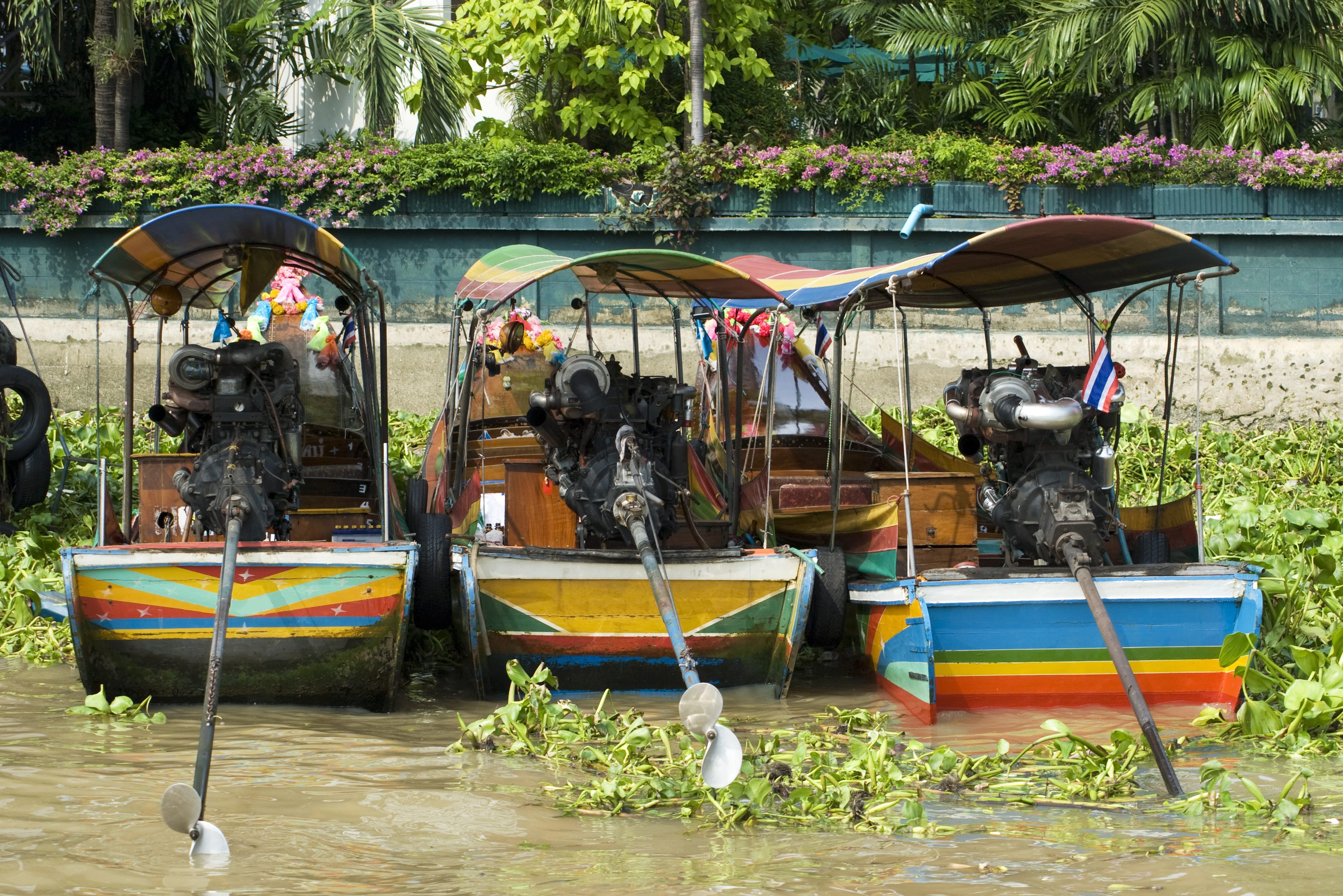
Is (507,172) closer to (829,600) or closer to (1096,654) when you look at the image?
(829,600)

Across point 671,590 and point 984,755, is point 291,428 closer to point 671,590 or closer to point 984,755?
point 671,590

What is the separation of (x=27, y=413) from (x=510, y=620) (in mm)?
5031

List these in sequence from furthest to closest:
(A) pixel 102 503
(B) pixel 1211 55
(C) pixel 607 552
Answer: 1. (B) pixel 1211 55
2. (A) pixel 102 503
3. (C) pixel 607 552

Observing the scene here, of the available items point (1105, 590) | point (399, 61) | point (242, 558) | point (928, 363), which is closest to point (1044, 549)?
point (1105, 590)

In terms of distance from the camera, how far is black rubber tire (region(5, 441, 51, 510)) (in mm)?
10203

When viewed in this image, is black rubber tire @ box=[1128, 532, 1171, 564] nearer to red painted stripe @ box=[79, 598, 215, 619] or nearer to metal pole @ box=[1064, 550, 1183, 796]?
metal pole @ box=[1064, 550, 1183, 796]

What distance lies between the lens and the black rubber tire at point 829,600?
318 inches

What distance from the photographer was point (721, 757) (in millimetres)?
5242

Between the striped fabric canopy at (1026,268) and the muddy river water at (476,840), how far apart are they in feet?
7.86

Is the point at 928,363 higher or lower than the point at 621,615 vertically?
higher

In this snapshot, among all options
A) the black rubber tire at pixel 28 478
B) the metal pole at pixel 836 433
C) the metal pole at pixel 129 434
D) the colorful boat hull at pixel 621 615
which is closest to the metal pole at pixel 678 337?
the metal pole at pixel 836 433

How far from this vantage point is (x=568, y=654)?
7.26m

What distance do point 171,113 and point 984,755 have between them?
14722 millimetres

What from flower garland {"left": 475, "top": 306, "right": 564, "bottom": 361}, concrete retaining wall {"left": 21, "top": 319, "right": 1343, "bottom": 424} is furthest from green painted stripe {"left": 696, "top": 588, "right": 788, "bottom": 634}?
concrete retaining wall {"left": 21, "top": 319, "right": 1343, "bottom": 424}
